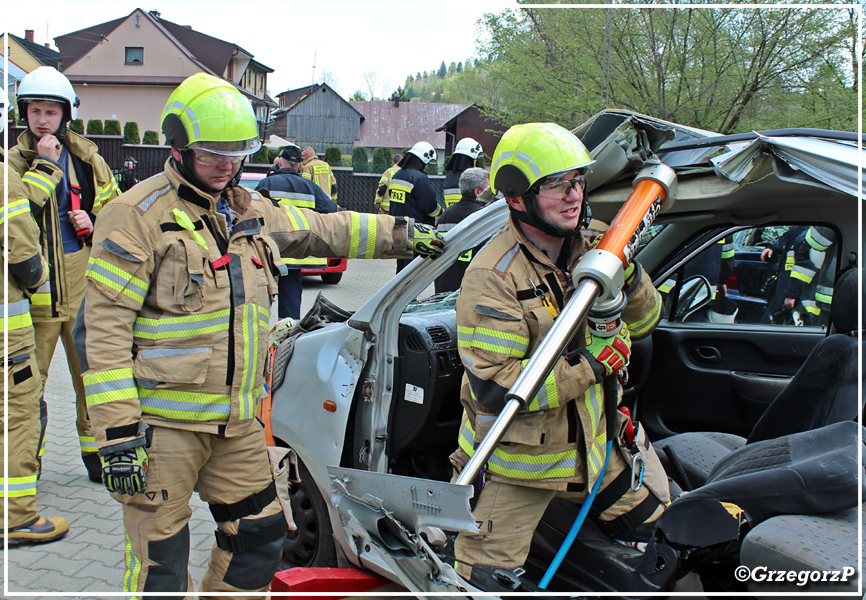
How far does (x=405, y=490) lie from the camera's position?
215 cm

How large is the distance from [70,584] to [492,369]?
93.2 inches

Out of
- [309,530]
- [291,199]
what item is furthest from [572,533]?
[291,199]

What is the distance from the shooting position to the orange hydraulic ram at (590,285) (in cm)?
183

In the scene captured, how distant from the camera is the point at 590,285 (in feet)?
6.38

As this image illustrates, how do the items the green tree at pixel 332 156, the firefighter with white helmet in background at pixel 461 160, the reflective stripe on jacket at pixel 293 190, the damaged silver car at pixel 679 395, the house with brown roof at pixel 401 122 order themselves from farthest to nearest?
1. the house with brown roof at pixel 401 122
2. the green tree at pixel 332 156
3. the firefighter with white helmet in background at pixel 461 160
4. the reflective stripe on jacket at pixel 293 190
5. the damaged silver car at pixel 679 395

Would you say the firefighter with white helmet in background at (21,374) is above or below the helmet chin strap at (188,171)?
below

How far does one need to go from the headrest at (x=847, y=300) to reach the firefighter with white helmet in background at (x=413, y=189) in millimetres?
6025

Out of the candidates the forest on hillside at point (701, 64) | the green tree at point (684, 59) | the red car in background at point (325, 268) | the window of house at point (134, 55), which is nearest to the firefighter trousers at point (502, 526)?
the red car in background at point (325, 268)

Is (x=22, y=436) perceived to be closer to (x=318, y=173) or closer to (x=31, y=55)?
(x=318, y=173)

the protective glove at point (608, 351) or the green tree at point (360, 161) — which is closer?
the protective glove at point (608, 351)

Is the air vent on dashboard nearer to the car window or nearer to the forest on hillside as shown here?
the car window

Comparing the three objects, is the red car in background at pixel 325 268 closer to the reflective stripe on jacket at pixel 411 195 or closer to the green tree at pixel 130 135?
the reflective stripe on jacket at pixel 411 195

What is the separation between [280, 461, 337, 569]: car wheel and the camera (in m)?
3.14

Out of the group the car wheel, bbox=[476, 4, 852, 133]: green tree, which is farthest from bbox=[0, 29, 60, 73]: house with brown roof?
the car wheel
